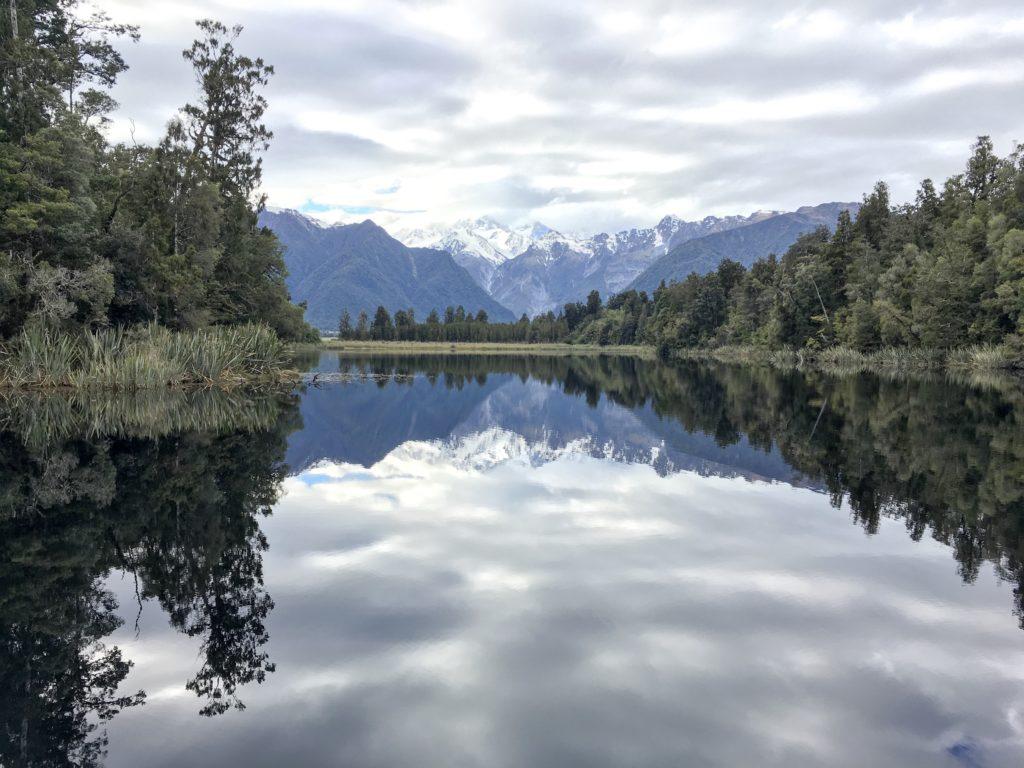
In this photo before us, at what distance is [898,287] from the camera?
72.4m

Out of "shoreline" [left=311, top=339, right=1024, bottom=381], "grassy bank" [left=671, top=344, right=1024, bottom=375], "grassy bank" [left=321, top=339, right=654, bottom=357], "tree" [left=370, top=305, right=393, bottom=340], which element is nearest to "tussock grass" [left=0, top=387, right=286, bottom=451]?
"shoreline" [left=311, top=339, right=1024, bottom=381]

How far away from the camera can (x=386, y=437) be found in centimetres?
2509

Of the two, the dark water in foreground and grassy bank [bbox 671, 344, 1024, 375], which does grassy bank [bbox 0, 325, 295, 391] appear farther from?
grassy bank [bbox 671, 344, 1024, 375]

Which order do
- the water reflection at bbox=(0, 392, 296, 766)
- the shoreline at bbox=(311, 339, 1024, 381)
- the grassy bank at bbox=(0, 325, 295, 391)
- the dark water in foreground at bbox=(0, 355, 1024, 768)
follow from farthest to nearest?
1. the shoreline at bbox=(311, 339, 1024, 381)
2. the grassy bank at bbox=(0, 325, 295, 391)
3. the water reflection at bbox=(0, 392, 296, 766)
4. the dark water in foreground at bbox=(0, 355, 1024, 768)

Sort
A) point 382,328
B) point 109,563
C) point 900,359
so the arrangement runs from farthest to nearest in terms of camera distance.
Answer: point 382,328
point 900,359
point 109,563

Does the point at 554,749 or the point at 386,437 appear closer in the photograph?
the point at 554,749

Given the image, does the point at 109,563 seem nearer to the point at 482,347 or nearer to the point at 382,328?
the point at 482,347

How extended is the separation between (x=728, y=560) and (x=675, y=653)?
3625 millimetres

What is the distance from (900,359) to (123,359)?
A: 68114 millimetres

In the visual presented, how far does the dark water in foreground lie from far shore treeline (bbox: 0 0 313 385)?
15.3 meters

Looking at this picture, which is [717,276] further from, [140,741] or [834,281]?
[140,741]

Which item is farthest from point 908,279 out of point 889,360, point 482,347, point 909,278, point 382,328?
point 382,328

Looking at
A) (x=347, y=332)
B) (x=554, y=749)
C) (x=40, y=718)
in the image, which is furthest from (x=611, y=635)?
(x=347, y=332)

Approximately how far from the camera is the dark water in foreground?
18.0ft
